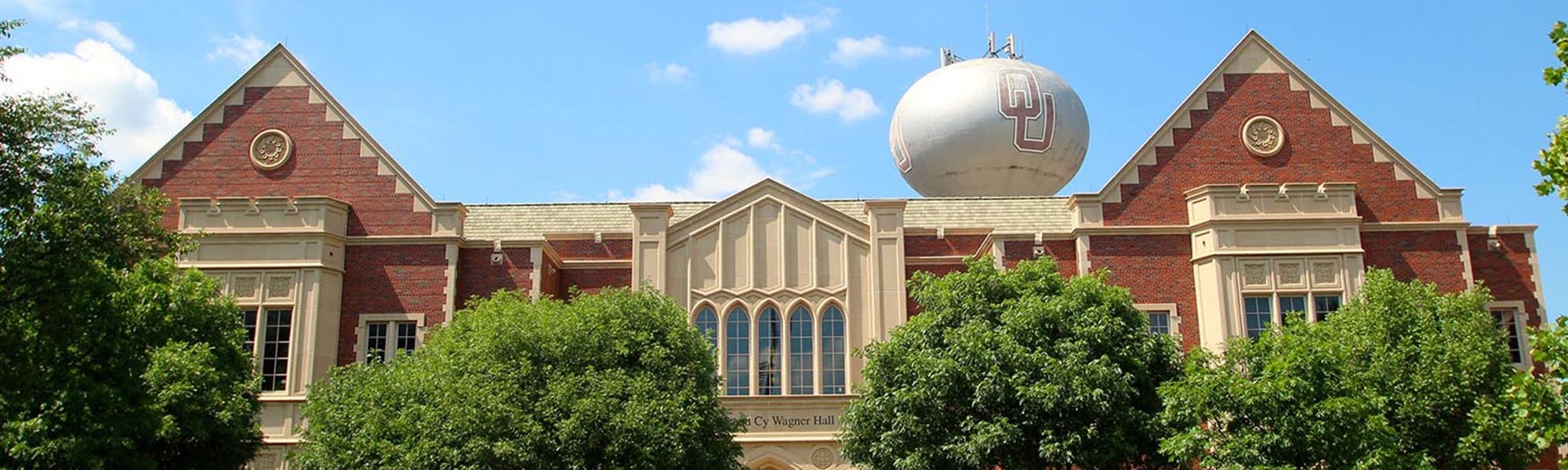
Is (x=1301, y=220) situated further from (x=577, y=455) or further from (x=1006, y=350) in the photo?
(x=577, y=455)

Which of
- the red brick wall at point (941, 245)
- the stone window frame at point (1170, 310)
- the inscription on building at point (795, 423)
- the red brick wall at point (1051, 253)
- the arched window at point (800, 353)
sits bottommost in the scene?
the inscription on building at point (795, 423)

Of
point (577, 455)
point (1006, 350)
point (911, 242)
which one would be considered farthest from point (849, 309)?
point (577, 455)

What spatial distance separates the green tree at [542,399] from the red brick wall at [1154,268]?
11.1m

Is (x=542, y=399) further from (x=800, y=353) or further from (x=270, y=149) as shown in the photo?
(x=270, y=149)

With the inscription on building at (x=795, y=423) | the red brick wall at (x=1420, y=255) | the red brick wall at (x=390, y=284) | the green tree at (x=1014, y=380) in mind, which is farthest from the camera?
the red brick wall at (x=1420, y=255)

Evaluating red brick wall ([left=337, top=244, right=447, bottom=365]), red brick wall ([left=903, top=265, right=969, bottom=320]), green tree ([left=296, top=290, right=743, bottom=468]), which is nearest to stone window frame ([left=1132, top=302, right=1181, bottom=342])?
red brick wall ([left=903, top=265, right=969, bottom=320])

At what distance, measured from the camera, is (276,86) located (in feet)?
110

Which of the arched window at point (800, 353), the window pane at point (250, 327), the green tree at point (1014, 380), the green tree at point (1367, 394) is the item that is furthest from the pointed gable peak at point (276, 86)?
the green tree at point (1367, 394)

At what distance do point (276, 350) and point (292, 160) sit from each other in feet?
17.1

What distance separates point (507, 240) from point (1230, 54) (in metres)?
19.0

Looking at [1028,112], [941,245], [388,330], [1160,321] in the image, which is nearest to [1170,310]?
[1160,321]

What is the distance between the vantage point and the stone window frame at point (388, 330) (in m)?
31.3

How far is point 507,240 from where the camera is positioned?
3228 cm

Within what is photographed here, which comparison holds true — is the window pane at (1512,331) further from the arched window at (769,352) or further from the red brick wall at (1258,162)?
the arched window at (769,352)
